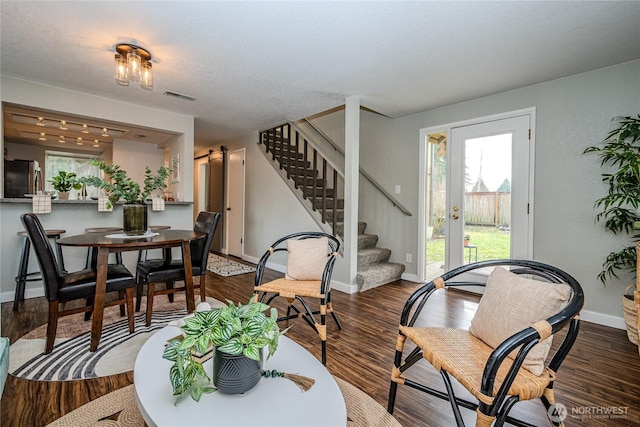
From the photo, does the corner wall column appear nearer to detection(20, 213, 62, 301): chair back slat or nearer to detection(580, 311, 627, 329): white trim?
detection(580, 311, 627, 329): white trim

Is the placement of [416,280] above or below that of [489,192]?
below

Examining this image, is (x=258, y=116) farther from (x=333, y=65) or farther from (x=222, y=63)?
(x=333, y=65)

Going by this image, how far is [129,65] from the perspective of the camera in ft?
8.00

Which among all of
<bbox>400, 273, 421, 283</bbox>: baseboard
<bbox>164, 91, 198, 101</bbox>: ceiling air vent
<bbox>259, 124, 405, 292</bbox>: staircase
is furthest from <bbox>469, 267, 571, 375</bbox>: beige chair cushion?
<bbox>164, 91, 198, 101</bbox>: ceiling air vent

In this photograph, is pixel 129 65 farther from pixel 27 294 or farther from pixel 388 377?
pixel 388 377

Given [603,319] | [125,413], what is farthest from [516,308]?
[603,319]

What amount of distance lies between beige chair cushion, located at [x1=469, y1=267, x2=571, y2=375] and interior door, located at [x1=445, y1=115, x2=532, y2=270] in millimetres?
2307

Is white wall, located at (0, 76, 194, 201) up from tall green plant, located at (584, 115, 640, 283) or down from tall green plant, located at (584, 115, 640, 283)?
up

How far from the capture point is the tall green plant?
2439mm

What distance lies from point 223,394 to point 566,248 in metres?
3.41

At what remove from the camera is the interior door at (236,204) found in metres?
5.70

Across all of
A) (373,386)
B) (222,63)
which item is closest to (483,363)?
(373,386)

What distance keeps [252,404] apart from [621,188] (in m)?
3.34

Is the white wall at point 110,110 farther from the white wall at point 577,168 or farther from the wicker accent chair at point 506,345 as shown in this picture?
the white wall at point 577,168
